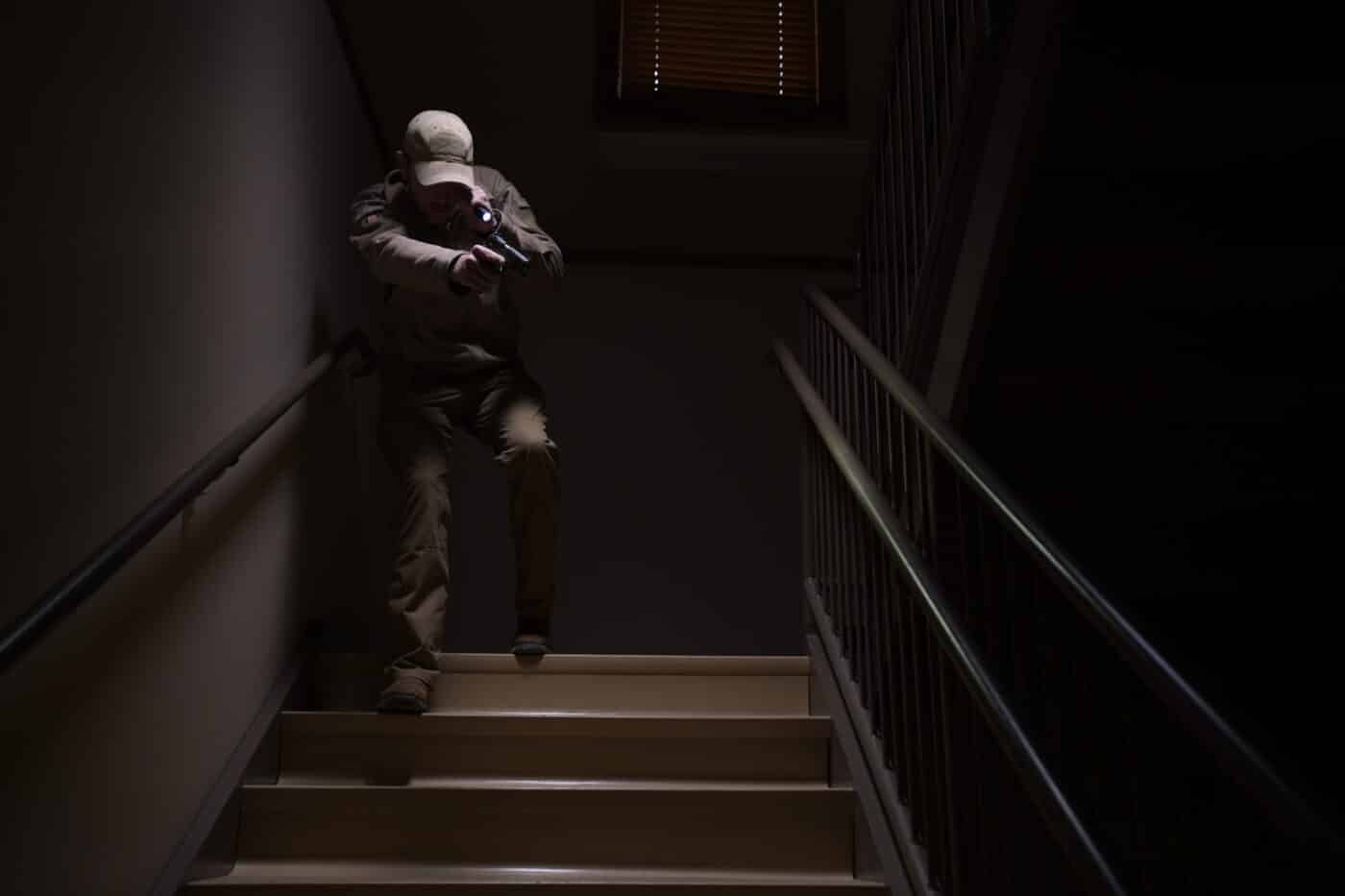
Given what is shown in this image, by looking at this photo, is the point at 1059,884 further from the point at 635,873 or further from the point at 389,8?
the point at 389,8

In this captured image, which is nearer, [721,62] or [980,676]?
[980,676]

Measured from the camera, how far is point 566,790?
98.2 inches

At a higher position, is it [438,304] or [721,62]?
[721,62]

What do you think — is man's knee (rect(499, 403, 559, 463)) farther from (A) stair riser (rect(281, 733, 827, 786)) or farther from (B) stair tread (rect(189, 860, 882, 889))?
(B) stair tread (rect(189, 860, 882, 889))

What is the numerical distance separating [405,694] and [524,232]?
1220 millimetres

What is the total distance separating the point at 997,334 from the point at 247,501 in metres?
1.61

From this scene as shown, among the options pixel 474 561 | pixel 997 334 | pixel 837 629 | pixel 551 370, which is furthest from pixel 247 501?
pixel 551 370

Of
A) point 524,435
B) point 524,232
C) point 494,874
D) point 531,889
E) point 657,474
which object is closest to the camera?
point 531,889

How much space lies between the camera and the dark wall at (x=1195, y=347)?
2086 mm

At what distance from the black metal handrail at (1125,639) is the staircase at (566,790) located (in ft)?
2.33

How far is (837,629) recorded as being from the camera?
294cm

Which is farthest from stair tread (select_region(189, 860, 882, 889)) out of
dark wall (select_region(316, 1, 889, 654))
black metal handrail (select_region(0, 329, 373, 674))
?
dark wall (select_region(316, 1, 889, 654))

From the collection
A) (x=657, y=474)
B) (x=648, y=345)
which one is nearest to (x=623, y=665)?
(x=657, y=474)

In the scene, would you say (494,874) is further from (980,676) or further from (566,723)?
(980,676)
